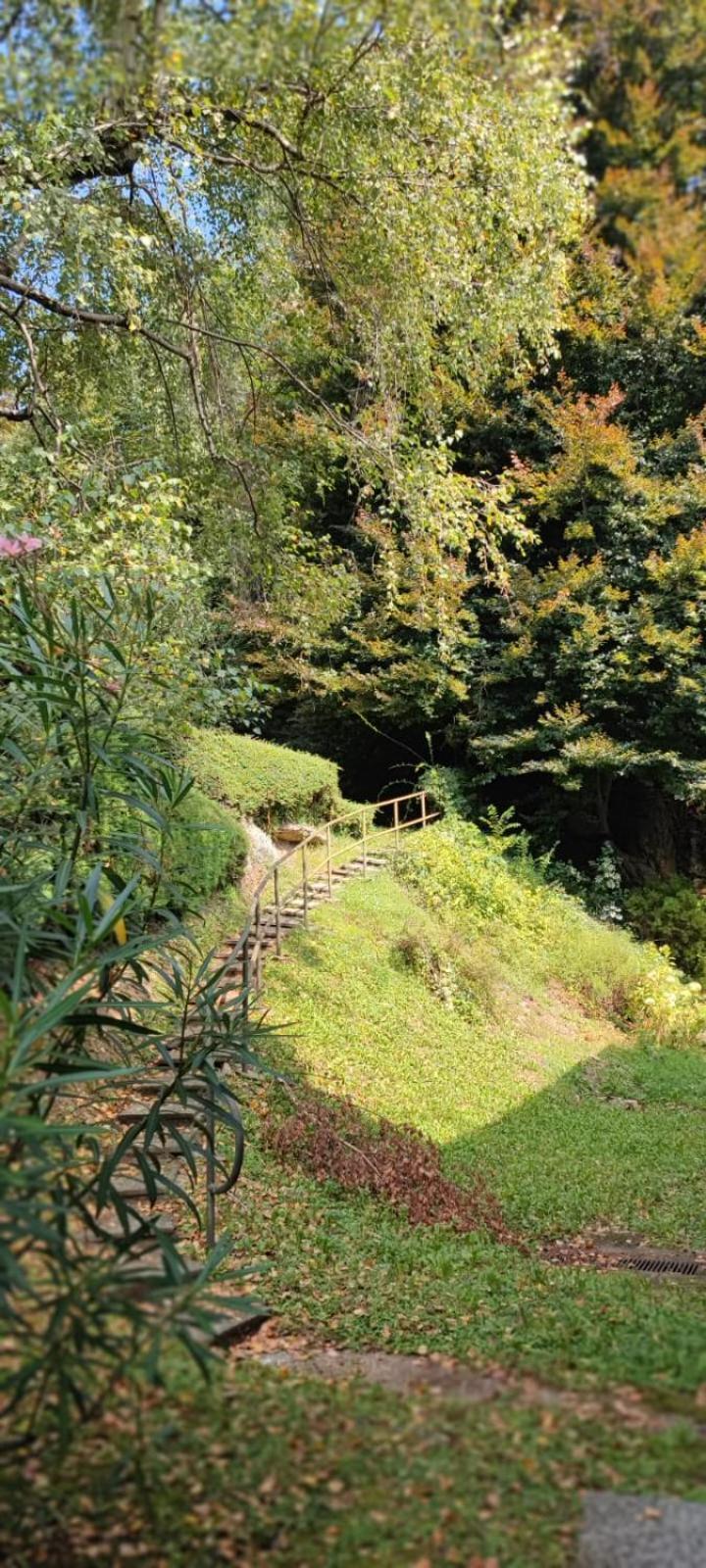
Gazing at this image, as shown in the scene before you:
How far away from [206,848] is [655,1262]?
216 inches

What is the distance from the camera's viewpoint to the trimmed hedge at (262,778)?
11172 mm

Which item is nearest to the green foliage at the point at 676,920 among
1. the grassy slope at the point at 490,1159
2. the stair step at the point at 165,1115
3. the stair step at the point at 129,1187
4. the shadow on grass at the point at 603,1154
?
the grassy slope at the point at 490,1159

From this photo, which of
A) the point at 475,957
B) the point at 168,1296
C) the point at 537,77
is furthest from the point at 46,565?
the point at 475,957

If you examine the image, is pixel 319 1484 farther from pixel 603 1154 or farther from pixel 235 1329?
pixel 603 1154

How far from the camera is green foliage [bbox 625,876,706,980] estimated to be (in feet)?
47.1

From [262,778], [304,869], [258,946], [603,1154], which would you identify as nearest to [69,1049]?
[258,946]

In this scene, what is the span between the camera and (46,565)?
5.52 metres

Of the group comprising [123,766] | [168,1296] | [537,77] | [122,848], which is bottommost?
[168,1296]

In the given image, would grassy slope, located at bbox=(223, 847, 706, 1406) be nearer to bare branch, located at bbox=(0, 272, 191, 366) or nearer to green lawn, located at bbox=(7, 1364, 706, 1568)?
green lawn, located at bbox=(7, 1364, 706, 1568)

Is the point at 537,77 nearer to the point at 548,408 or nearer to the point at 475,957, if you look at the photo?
the point at 475,957

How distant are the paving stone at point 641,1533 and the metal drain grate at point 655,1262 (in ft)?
9.58

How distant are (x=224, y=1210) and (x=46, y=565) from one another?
11.8 ft

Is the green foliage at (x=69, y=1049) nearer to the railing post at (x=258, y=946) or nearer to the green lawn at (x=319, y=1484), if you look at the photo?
the green lawn at (x=319, y=1484)

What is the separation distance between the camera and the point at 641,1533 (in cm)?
209
